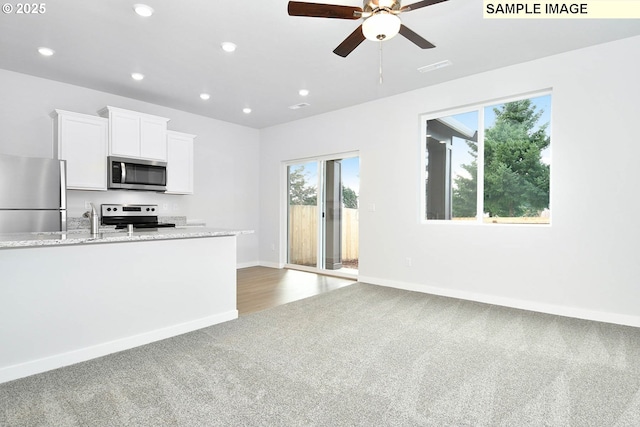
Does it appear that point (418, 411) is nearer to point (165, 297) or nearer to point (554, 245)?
point (165, 297)

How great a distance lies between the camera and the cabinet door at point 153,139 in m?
4.72

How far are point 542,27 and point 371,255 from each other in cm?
338

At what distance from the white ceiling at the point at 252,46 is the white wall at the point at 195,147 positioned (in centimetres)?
22

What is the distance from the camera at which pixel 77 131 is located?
4.20 meters

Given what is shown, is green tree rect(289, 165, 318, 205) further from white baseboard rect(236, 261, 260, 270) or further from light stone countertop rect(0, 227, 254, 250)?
light stone countertop rect(0, 227, 254, 250)

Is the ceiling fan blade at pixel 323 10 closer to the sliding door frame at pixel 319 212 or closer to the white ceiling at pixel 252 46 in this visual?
the white ceiling at pixel 252 46

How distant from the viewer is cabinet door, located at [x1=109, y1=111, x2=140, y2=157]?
444 cm

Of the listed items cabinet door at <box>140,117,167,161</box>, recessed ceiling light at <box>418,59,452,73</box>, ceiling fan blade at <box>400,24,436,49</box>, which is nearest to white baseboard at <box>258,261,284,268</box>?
cabinet door at <box>140,117,167,161</box>

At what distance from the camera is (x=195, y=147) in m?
5.88

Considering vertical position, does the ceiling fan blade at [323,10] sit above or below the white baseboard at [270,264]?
above

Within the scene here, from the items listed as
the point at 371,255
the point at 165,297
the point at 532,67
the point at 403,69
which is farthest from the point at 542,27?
the point at 165,297

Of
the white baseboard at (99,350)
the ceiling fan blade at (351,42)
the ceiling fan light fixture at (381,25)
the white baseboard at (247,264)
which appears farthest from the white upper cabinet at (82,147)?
the ceiling fan light fixture at (381,25)

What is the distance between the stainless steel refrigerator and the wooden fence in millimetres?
3604

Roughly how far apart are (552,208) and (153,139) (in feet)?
17.1
